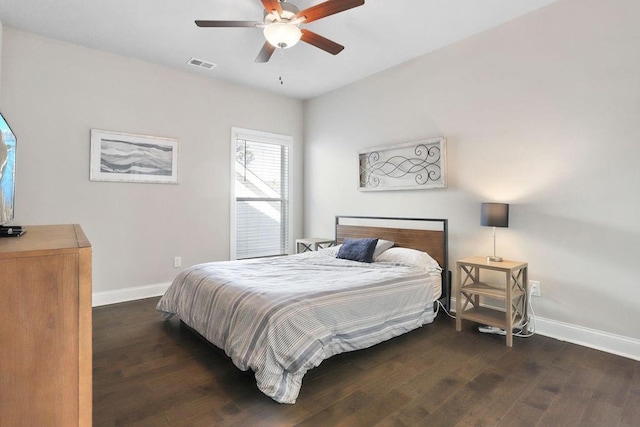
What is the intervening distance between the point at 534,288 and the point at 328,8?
2.88m

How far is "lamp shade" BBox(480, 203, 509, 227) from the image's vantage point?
2.96 m

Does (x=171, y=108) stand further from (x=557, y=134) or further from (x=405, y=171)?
(x=557, y=134)

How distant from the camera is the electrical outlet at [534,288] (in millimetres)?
3014

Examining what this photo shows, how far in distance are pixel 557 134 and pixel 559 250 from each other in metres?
0.99

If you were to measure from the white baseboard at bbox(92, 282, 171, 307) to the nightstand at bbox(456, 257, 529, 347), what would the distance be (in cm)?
341

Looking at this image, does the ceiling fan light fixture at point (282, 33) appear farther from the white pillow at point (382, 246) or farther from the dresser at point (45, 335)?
the white pillow at point (382, 246)

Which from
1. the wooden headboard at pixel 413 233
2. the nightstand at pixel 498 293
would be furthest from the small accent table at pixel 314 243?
the nightstand at pixel 498 293

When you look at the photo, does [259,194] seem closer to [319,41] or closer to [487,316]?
[319,41]

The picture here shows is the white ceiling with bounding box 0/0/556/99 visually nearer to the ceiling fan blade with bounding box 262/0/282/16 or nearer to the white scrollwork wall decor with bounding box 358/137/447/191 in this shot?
the ceiling fan blade with bounding box 262/0/282/16

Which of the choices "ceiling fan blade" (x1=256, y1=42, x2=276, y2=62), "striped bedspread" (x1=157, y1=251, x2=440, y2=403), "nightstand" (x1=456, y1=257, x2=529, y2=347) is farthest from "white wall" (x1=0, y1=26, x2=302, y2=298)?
"nightstand" (x1=456, y1=257, x2=529, y2=347)

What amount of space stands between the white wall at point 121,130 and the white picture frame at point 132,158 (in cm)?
8

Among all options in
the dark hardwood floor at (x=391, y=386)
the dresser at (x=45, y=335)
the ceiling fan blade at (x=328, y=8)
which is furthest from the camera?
the ceiling fan blade at (x=328, y=8)

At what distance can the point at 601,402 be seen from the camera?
1.96 metres

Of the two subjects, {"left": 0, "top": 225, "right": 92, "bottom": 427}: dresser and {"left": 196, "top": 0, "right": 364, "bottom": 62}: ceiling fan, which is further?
{"left": 196, "top": 0, "right": 364, "bottom": 62}: ceiling fan
